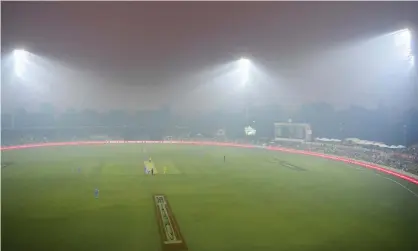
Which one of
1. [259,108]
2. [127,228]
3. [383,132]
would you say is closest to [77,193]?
[127,228]

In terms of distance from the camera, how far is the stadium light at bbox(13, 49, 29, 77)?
8336 millimetres

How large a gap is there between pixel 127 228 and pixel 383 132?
659 centimetres

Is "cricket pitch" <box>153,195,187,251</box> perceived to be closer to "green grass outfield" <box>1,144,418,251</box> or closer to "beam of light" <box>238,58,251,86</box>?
"green grass outfield" <box>1,144,418,251</box>

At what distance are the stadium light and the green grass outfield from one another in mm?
1780

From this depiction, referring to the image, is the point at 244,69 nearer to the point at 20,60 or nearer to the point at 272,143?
the point at 272,143

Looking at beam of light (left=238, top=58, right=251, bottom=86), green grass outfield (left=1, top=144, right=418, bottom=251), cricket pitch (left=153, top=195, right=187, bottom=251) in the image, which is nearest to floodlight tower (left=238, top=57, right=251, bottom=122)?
beam of light (left=238, top=58, right=251, bottom=86)

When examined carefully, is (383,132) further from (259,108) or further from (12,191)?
(12,191)

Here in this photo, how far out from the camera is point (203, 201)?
24.7 ft

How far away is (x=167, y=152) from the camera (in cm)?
977

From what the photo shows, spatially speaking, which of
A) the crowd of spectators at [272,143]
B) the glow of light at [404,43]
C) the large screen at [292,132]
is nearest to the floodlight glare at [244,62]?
the large screen at [292,132]

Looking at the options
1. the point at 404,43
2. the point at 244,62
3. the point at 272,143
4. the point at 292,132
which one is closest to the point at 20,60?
the point at 244,62

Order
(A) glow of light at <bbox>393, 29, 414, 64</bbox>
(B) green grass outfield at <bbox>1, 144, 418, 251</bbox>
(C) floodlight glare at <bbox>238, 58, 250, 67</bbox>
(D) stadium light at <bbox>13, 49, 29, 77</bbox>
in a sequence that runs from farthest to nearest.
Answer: (C) floodlight glare at <bbox>238, 58, 250, 67</bbox> → (A) glow of light at <bbox>393, 29, 414, 64</bbox> → (D) stadium light at <bbox>13, 49, 29, 77</bbox> → (B) green grass outfield at <bbox>1, 144, 418, 251</bbox>

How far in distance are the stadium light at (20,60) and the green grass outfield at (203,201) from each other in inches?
70.1

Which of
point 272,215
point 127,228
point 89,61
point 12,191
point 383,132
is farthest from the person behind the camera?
point 383,132
